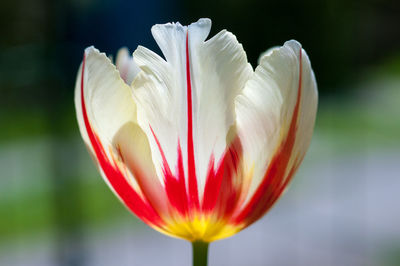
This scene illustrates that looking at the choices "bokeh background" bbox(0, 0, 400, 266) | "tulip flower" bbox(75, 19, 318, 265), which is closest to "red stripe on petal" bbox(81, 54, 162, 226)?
"tulip flower" bbox(75, 19, 318, 265)

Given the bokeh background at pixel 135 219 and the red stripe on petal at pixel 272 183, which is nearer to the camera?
the red stripe on petal at pixel 272 183

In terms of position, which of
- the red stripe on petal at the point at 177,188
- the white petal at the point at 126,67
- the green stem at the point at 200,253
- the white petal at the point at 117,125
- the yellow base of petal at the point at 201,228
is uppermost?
the white petal at the point at 126,67

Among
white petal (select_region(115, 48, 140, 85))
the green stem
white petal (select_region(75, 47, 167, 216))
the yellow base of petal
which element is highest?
white petal (select_region(115, 48, 140, 85))

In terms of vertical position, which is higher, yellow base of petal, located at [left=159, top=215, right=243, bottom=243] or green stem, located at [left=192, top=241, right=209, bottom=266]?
yellow base of petal, located at [left=159, top=215, right=243, bottom=243]

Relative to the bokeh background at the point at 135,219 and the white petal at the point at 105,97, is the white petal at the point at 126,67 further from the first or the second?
the bokeh background at the point at 135,219

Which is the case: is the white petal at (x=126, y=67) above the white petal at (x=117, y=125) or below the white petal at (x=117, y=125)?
above

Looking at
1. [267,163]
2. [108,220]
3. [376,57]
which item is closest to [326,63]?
[376,57]

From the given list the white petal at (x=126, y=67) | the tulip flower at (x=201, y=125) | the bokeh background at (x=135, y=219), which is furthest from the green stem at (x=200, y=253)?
the bokeh background at (x=135, y=219)

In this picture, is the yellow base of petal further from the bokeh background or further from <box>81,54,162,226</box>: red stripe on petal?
the bokeh background

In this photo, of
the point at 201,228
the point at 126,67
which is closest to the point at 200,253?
the point at 201,228
